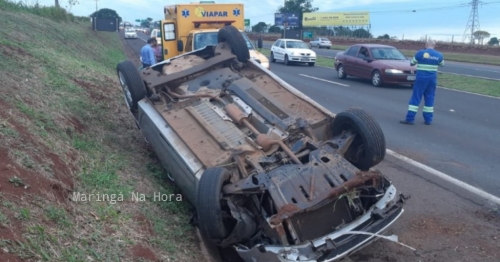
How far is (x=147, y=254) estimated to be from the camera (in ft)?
14.8

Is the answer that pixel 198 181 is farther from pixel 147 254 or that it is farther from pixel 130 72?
pixel 130 72

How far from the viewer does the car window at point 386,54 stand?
18.4 meters

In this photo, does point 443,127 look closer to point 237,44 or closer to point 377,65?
point 237,44

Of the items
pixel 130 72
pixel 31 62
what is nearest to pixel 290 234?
pixel 130 72

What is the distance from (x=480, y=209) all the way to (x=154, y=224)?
372cm

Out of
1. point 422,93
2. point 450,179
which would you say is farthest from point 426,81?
point 450,179

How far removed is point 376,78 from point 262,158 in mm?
13227

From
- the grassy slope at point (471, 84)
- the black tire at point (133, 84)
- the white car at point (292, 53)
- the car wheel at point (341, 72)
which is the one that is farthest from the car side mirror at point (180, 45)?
the white car at point (292, 53)

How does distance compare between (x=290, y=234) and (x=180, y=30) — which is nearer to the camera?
(x=290, y=234)

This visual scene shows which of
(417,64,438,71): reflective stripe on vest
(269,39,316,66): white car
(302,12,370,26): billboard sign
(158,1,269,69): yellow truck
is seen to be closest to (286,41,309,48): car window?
(269,39,316,66): white car

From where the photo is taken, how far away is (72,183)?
5250 millimetres

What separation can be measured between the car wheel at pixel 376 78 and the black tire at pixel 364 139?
40.1 ft

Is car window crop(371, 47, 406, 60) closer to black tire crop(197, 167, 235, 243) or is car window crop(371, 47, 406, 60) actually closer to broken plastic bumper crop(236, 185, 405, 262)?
broken plastic bumper crop(236, 185, 405, 262)

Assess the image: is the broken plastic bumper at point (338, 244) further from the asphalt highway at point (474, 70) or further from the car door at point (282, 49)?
the car door at point (282, 49)
